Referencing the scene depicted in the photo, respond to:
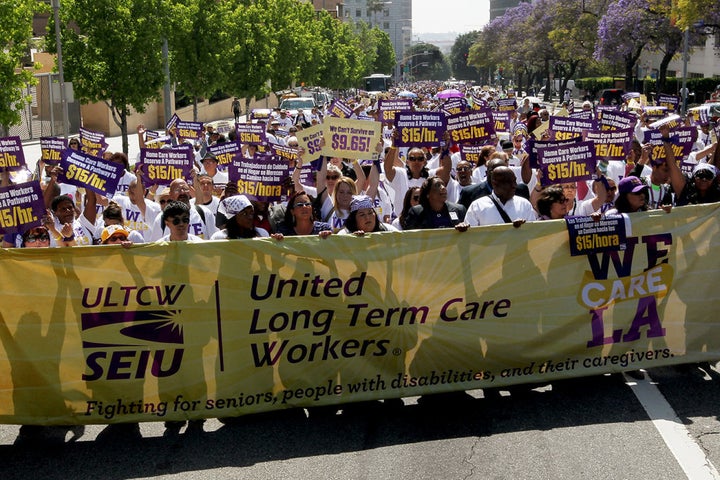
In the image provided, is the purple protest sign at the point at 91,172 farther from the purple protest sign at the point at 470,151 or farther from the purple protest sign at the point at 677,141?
the purple protest sign at the point at 677,141

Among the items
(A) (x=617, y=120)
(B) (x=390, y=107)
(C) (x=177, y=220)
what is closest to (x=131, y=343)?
(C) (x=177, y=220)

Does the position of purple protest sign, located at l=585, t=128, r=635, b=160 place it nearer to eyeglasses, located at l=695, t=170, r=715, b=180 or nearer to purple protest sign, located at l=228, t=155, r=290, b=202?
eyeglasses, located at l=695, t=170, r=715, b=180

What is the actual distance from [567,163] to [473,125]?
10.4ft

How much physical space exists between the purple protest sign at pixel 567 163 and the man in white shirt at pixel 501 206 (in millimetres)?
1472

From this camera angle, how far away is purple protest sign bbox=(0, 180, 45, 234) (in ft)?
27.0

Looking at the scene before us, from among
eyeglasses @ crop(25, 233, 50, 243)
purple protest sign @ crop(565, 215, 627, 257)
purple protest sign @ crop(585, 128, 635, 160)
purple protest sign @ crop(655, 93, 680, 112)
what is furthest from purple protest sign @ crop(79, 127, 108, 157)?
purple protest sign @ crop(655, 93, 680, 112)

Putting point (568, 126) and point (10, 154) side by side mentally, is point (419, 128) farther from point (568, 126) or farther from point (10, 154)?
point (10, 154)

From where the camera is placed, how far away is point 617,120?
13.9 metres

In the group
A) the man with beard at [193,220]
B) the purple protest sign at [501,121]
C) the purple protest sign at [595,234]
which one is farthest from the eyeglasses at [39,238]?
the purple protest sign at [501,121]

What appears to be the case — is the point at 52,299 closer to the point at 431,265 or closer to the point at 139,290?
the point at 139,290

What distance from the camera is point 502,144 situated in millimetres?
14203

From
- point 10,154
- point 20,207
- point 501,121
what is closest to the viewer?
point 20,207

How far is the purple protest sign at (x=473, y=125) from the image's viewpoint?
12.7m

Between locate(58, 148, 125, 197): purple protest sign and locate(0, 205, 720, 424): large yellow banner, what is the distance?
150 inches
